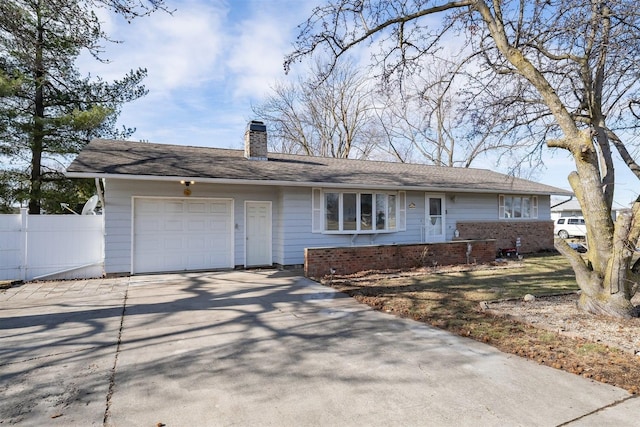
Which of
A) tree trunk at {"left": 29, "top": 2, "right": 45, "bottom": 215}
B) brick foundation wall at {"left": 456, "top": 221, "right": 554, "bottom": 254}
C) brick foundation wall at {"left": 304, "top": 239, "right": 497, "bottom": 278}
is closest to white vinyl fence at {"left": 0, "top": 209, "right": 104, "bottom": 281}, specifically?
tree trunk at {"left": 29, "top": 2, "right": 45, "bottom": 215}

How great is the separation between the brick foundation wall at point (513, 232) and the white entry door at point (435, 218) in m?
0.80

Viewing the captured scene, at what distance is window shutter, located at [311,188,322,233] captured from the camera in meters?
11.6

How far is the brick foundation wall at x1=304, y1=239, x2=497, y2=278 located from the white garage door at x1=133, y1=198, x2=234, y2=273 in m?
2.74

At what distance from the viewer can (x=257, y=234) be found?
1154 cm

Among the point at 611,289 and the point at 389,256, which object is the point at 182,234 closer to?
the point at 389,256

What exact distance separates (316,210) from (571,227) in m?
23.4

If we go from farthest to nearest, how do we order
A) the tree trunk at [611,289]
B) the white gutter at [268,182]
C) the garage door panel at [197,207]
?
the garage door panel at [197,207] → the white gutter at [268,182] → the tree trunk at [611,289]

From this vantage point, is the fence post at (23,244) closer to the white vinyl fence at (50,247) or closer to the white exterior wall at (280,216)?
the white vinyl fence at (50,247)

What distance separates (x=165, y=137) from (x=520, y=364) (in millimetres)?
21415

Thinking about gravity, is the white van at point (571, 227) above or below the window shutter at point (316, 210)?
below

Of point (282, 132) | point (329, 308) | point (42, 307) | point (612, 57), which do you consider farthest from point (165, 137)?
point (612, 57)

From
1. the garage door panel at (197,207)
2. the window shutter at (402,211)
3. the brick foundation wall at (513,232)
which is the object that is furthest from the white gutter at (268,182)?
the brick foundation wall at (513,232)

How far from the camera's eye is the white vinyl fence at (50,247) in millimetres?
9188

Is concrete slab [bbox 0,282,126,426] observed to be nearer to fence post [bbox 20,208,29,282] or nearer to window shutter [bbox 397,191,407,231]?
fence post [bbox 20,208,29,282]
